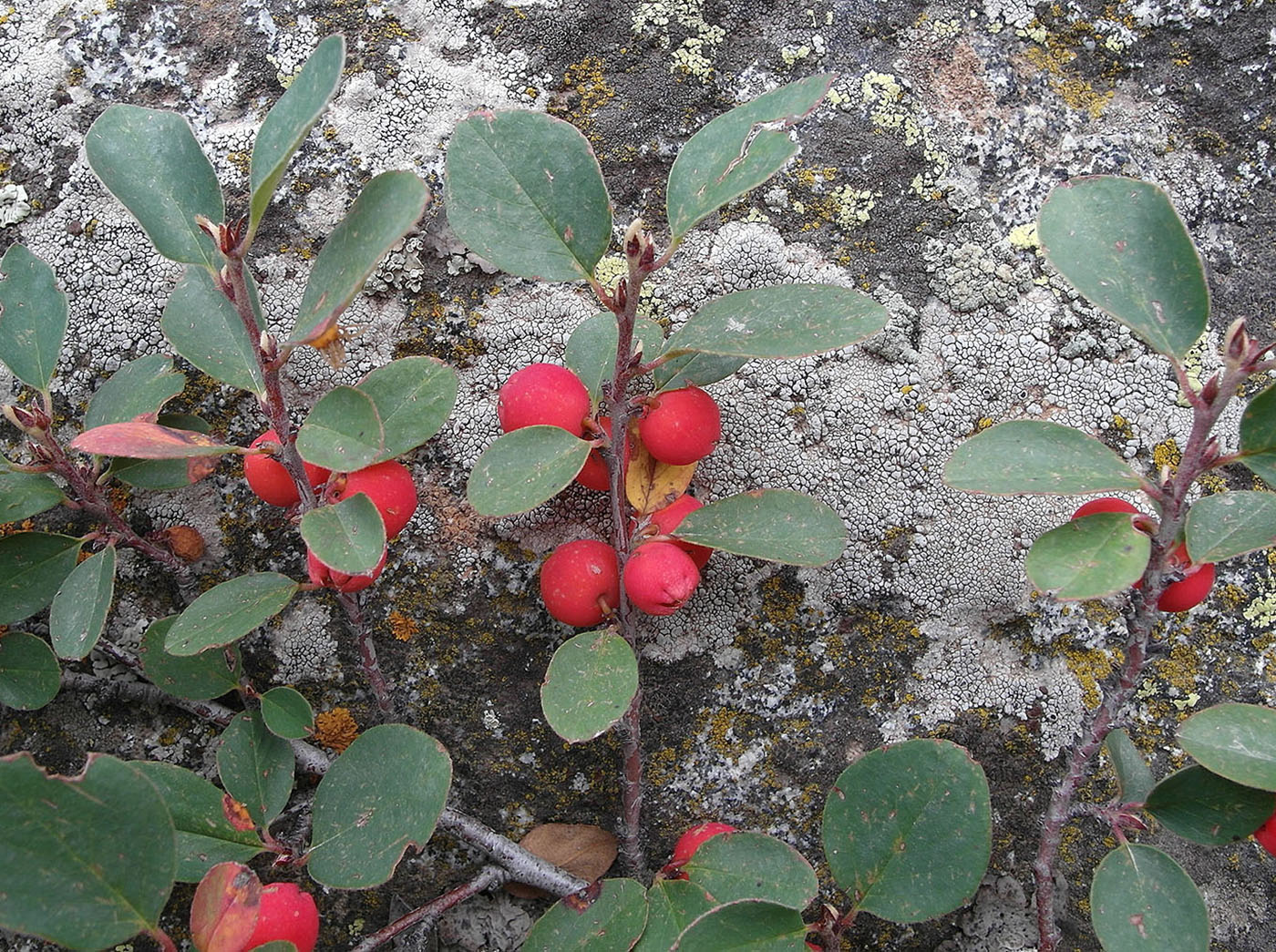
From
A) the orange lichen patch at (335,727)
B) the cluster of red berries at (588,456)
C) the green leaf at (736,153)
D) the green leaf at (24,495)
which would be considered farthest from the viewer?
the orange lichen patch at (335,727)

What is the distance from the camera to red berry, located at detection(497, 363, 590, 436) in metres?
1.10

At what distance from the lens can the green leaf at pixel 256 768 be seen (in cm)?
122

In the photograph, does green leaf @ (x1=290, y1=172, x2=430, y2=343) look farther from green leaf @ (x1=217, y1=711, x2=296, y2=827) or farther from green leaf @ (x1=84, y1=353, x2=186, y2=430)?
green leaf @ (x1=217, y1=711, x2=296, y2=827)

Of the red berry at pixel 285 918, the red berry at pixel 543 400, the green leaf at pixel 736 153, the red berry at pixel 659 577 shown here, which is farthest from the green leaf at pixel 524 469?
the red berry at pixel 285 918

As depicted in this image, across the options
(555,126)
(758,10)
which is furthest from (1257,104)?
(555,126)

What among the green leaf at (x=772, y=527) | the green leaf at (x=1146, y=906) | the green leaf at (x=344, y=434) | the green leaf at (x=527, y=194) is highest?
the green leaf at (x=527, y=194)

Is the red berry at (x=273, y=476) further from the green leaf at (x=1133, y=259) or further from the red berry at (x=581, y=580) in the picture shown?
the green leaf at (x=1133, y=259)

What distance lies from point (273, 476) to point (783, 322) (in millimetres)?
606

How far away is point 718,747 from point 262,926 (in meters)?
0.61

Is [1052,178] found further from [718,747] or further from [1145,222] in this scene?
[718,747]

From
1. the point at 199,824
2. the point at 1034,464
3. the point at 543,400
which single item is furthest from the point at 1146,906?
the point at 199,824

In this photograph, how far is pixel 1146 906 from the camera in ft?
3.59

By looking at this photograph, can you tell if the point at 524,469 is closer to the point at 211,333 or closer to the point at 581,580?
the point at 581,580

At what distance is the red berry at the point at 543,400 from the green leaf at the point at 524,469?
32 mm
